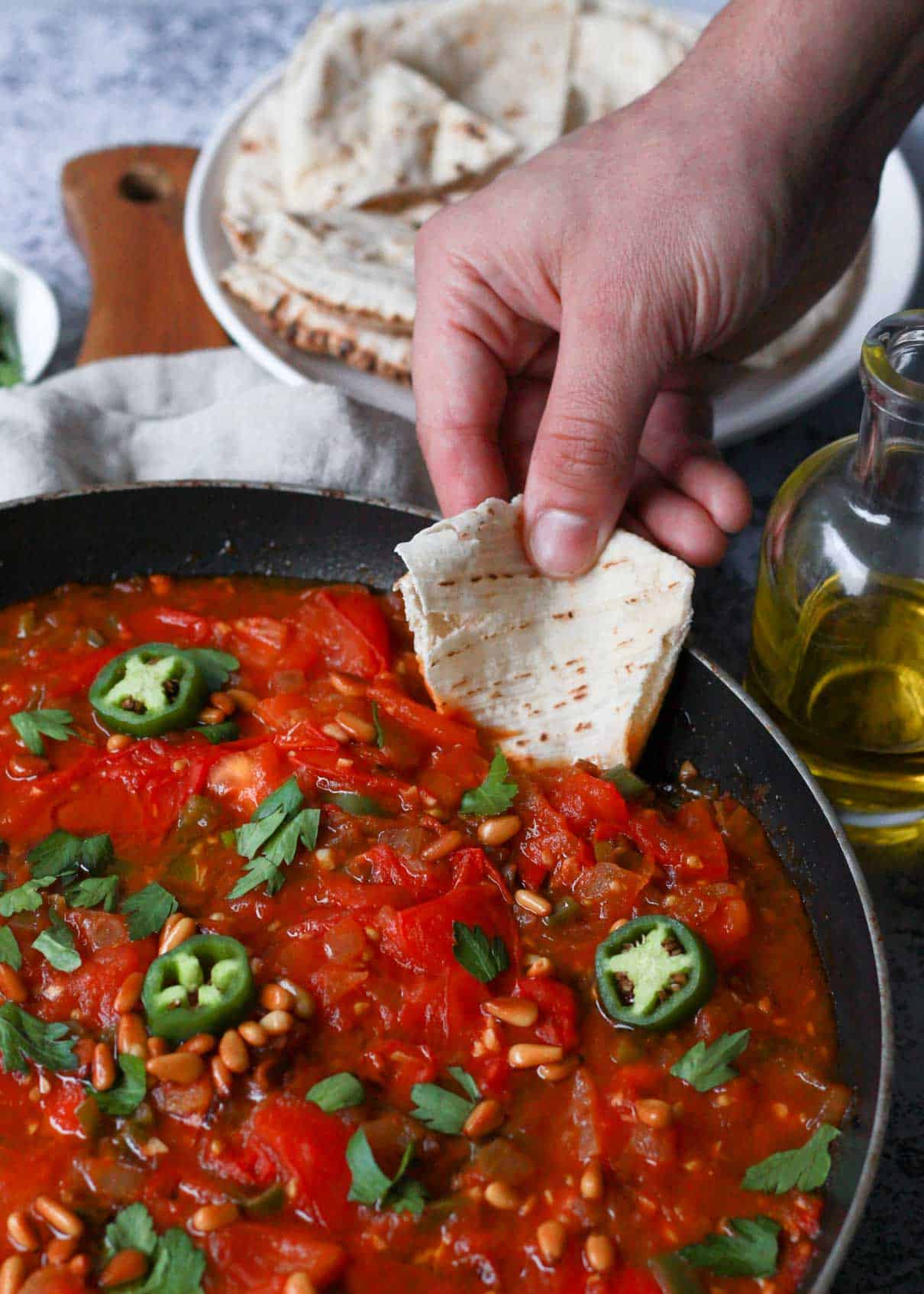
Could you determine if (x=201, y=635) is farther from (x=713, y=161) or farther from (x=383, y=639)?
(x=713, y=161)

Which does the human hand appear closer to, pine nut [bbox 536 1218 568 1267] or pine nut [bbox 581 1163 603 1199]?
pine nut [bbox 581 1163 603 1199]

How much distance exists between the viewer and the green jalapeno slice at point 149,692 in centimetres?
333

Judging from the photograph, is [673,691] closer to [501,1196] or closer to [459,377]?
[459,377]

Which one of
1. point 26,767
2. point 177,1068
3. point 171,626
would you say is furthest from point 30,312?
point 177,1068

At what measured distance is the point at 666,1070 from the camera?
8.99 ft

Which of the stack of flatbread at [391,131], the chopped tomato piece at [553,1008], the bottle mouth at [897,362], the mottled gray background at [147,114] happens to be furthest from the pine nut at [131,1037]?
the stack of flatbread at [391,131]

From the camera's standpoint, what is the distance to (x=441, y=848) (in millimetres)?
3029

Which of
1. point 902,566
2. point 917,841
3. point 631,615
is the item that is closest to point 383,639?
point 631,615

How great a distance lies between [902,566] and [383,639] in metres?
1.37

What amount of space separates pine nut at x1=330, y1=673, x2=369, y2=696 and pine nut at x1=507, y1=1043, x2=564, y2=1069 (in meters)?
1.05

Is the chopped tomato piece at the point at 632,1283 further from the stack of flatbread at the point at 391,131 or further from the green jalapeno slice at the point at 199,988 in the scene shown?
the stack of flatbread at the point at 391,131

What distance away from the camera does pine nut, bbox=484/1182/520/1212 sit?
252cm

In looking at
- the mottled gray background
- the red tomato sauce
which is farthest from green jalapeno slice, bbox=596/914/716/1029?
the mottled gray background

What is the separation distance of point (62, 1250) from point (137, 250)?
391 cm
